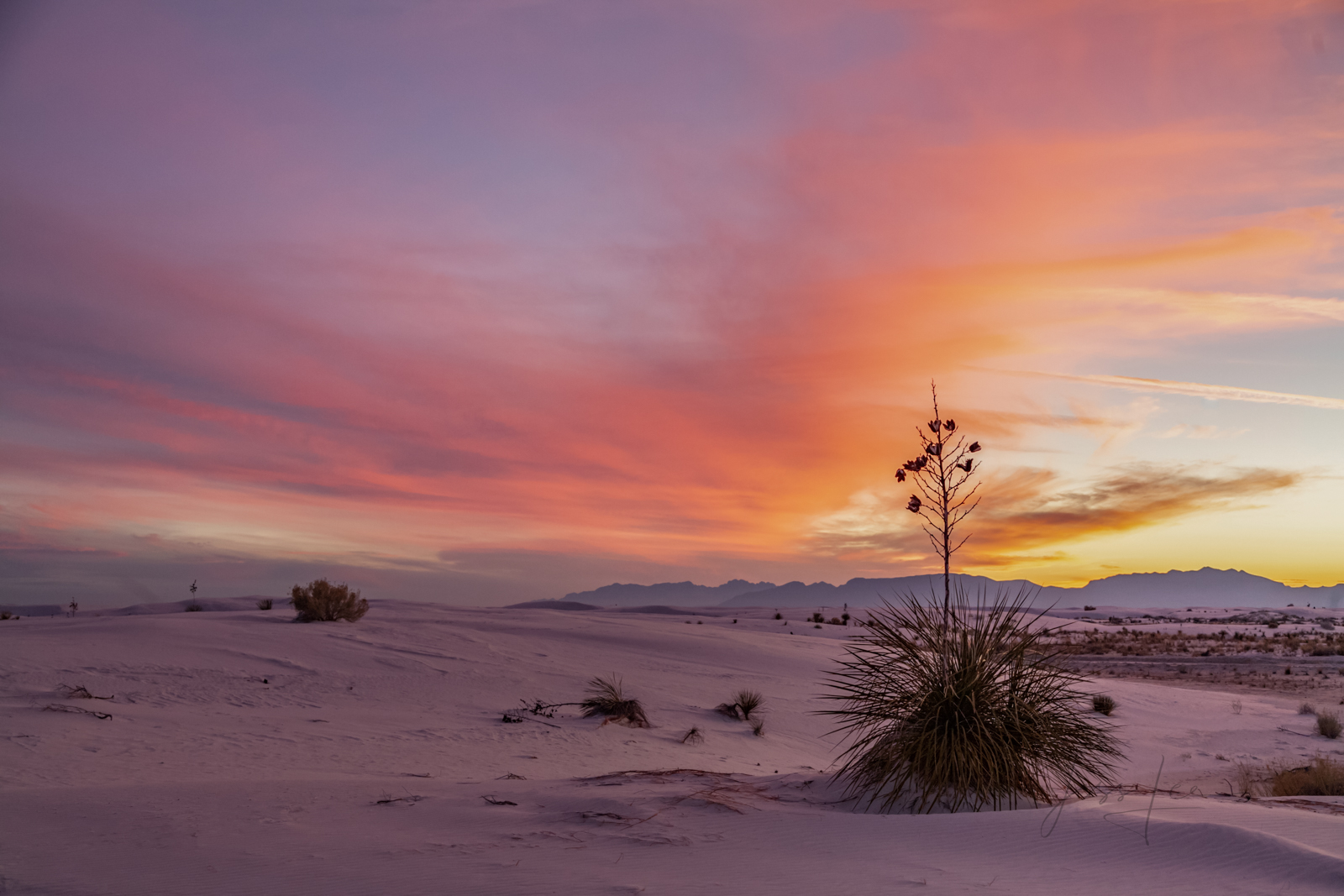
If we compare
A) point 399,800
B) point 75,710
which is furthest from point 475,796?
point 75,710

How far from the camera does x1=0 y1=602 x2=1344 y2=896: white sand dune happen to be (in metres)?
4.59

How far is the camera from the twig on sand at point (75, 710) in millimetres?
9938

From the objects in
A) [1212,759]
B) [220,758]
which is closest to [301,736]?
[220,758]

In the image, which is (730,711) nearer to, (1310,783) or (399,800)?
(1310,783)

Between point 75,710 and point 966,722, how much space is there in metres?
10.1

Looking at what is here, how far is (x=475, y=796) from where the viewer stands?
22.9ft

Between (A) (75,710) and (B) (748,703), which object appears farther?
(B) (748,703)

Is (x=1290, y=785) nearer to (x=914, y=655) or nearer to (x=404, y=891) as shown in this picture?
(x=914, y=655)

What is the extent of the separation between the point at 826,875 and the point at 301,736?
7.53m

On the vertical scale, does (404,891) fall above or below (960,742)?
below

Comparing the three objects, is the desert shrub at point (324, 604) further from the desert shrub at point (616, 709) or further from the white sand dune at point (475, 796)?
the desert shrub at point (616, 709)

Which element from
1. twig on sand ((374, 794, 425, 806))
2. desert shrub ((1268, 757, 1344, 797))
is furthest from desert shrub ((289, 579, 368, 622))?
desert shrub ((1268, 757, 1344, 797))

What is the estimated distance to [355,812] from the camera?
20.9ft

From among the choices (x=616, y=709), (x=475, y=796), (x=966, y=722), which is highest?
(x=966, y=722)
